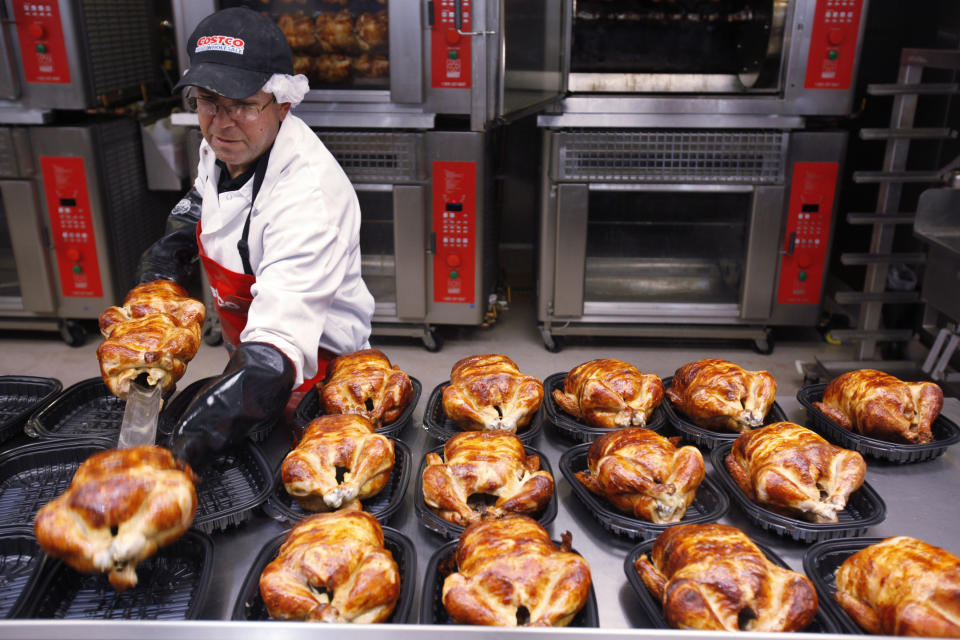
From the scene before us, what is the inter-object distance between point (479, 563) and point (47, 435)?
109cm

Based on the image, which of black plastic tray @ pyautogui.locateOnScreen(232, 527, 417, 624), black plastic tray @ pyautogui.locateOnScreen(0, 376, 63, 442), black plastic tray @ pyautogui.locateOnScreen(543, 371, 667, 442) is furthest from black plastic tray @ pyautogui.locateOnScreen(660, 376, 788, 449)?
black plastic tray @ pyautogui.locateOnScreen(0, 376, 63, 442)

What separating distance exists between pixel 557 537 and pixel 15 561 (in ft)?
3.23

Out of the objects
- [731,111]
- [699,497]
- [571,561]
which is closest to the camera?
[571,561]

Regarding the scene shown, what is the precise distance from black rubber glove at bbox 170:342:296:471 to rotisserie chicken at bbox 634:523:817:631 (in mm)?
799

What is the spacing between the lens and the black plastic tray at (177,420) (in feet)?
5.58

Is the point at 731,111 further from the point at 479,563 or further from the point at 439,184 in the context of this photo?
the point at 479,563

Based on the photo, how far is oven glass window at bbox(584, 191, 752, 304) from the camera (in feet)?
14.3

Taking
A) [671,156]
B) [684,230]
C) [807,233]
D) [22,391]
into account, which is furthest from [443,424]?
[807,233]

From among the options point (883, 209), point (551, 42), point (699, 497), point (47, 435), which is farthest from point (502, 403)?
point (883, 209)

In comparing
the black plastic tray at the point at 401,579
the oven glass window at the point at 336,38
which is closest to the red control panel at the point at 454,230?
the oven glass window at the point at 336,38

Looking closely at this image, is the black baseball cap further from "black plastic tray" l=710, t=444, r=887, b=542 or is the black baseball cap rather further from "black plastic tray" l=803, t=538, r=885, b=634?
"black plastic tray" l=803, t=538, r=885, b=634

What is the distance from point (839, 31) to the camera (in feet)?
12.7

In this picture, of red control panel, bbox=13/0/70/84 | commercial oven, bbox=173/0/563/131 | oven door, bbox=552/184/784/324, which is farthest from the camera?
oven door, bbox=552/184/784/324

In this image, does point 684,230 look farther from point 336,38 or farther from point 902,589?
point 902,589
